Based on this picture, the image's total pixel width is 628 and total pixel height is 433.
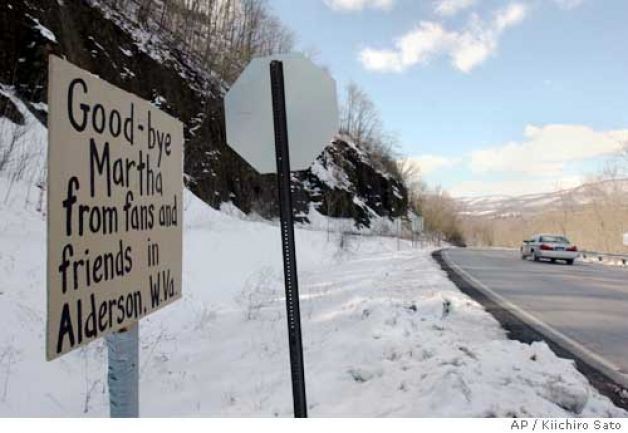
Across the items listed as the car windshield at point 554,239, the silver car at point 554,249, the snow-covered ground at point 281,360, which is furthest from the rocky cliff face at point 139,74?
the car windshield at point 554,239

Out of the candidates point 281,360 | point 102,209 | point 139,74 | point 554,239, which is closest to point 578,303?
point 281,360

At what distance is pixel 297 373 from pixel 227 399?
1.76 metres

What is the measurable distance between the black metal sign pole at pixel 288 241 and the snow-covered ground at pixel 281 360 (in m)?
1.18

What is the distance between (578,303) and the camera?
954cm

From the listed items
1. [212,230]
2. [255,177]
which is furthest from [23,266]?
[255,177]

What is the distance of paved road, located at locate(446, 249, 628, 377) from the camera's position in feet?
21.0

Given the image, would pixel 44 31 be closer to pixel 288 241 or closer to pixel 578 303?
pixel 288 241

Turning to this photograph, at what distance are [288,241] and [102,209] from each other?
114cm

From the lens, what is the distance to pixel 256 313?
7781mm

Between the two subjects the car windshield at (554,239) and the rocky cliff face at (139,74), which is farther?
the car windshield at (554,239)

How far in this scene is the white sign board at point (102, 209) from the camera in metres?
1.60

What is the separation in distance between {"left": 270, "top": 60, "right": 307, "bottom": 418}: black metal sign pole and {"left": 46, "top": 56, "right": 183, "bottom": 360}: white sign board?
0.64 m

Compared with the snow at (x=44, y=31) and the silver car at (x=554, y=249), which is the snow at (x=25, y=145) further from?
the silver car at (x=554, y=249)

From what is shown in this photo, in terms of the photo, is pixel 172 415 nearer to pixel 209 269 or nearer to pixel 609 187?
pixel 209 269
